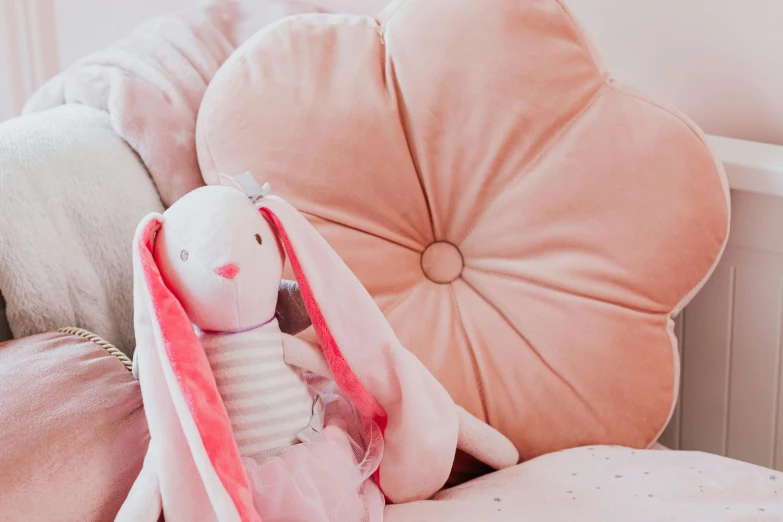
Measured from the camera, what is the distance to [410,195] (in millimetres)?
957

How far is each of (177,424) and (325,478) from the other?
15 centimetres

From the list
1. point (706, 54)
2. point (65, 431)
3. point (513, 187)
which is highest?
point (706, 54)

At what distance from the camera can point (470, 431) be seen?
0.86 metres

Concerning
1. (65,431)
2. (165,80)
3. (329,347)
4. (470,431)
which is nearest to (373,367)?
(329,347)

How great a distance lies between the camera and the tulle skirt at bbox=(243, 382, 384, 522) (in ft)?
2.31

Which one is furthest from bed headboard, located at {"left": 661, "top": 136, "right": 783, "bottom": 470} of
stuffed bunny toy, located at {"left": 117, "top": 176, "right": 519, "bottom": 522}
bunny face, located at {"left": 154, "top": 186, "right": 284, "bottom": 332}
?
bunny face, located at {"left": 154, "top": 186, "right": 284, "bottom": 332}

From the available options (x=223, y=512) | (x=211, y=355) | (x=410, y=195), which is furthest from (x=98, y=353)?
(x=410, y=195)

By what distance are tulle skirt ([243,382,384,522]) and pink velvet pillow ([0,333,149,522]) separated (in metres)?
0.12

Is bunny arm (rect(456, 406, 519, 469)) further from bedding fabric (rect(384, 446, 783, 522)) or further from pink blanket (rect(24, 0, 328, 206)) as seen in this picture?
pink blanket (rect(24, 0, 328, 206))

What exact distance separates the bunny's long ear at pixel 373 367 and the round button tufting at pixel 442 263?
201 mm

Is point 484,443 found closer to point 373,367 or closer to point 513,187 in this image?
point 373,367

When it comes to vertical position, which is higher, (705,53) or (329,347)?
(705,53)

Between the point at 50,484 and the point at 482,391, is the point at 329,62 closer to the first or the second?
the point at 482,391

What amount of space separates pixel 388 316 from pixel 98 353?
0.33m
